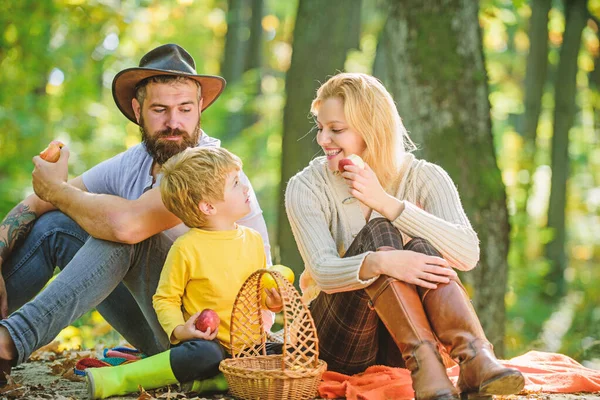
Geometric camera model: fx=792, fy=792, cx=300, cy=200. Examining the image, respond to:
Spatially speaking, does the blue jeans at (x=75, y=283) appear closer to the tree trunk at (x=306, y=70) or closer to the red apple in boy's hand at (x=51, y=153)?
the red apple in boy's hand at (x=51, y=153)

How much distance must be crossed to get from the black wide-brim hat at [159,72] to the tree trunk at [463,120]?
2.13m

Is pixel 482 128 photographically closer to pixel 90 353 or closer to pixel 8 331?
pixel 90 353

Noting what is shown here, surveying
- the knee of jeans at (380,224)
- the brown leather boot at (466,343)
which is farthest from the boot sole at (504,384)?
the knee of jeans at (380,224)

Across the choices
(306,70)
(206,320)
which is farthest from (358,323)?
(306,70)

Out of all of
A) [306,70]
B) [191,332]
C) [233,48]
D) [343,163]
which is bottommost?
[191,332]

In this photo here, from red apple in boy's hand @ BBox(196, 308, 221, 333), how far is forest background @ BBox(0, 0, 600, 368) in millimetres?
2814

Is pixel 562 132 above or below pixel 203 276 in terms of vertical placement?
above

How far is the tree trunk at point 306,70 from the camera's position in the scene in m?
7.20

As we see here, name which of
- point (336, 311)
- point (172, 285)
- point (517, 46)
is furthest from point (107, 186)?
point (517, 46)

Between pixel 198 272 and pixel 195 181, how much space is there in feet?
1.33

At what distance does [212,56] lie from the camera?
79.2 ft

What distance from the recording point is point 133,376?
3.40 metres

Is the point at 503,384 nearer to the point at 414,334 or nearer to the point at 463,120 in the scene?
the point at 414,334

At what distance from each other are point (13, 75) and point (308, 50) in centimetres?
464
